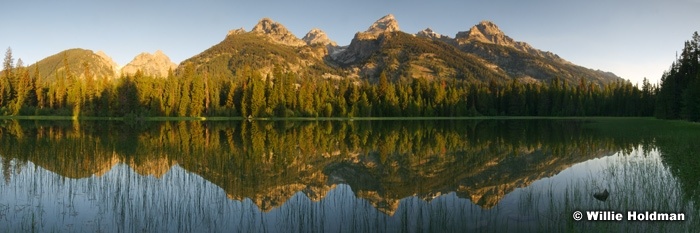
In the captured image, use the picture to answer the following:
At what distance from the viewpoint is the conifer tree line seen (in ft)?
380

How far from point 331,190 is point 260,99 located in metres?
106

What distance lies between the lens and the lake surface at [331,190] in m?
13.2

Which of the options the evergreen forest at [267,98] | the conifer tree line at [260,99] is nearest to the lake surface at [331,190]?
the evergreen forest at [267,98]

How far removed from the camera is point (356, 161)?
2805 cm

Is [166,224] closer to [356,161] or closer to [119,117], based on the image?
[356,161]

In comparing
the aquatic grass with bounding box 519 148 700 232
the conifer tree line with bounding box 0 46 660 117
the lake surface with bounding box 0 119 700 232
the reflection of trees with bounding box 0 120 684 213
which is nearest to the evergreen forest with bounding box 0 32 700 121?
the conifer tree line with bounding box 0 46 660 117

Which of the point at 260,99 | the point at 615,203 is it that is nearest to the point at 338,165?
the point at 615,203

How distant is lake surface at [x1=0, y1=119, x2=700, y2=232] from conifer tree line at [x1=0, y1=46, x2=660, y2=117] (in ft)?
300

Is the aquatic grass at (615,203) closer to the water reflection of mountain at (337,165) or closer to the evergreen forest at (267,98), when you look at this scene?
the water reflection of mountain at (337,165)

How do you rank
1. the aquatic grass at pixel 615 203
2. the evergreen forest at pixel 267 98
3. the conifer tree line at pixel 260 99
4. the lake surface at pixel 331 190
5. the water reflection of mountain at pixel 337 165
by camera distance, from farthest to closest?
the conifer tree line at pixel 260 99, the evergreen forest at pixel 267 98, the water reflection of mountain at pixel 337 165, the lake surface at pixel 331 190, the aquatic grass at pixel 615 203

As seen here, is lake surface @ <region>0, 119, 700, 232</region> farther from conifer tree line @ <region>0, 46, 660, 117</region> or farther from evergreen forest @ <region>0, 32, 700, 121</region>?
conifer tree line @ <region>0, 46, 660, 117</region>

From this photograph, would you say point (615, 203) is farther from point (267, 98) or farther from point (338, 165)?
point (267, 98)

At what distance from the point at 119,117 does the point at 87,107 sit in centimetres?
948

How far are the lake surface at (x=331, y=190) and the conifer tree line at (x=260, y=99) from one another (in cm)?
9138
